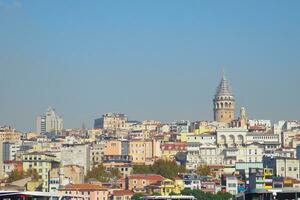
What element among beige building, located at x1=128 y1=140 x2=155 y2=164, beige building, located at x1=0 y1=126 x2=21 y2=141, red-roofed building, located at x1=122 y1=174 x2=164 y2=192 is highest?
beige building, located at x1=0 y1=126 x2=21 y2=141

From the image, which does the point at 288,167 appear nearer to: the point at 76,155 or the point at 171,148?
the point at 76,155

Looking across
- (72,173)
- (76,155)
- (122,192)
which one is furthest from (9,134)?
(122,192)

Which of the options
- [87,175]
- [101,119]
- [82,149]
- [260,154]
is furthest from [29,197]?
[101,119]

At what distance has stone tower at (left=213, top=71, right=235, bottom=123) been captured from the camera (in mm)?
166250

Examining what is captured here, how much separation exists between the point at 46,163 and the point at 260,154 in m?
23.8

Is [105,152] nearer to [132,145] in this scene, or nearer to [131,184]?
[132,145]

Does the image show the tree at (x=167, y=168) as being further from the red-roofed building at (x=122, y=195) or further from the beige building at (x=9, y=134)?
the beige building at (x=9, y=134)

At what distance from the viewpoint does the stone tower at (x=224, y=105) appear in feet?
545

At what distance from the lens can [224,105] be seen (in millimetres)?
166750

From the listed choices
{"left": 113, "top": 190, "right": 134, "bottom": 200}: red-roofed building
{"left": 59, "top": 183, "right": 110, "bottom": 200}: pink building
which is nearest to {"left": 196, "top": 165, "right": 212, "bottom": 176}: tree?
{"left": 113, "top": 190, "right": 134, "bottom": 200}: red-roofed building

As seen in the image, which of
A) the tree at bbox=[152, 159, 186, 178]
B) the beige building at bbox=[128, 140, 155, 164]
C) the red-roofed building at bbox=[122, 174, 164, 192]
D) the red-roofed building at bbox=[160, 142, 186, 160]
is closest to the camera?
the red-roofed building at bbox=[122, 174, 164, 192]

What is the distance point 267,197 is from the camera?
28.0 meters

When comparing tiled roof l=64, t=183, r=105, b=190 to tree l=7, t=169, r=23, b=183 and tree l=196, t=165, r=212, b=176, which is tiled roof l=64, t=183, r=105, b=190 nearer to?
tree l=7, t=169, r=23, b=183

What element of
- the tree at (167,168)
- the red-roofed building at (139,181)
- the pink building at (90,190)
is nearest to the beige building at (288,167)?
the tree at (167,168)
